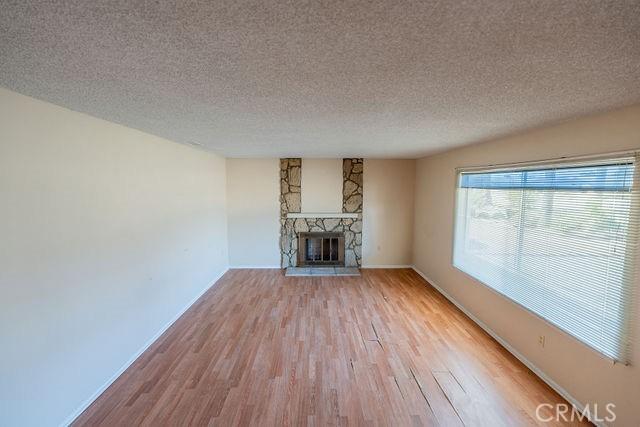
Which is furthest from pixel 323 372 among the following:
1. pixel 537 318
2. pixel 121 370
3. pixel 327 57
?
pixel 327 57

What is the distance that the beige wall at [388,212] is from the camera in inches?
222

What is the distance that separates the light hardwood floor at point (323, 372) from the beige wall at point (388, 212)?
1822mm

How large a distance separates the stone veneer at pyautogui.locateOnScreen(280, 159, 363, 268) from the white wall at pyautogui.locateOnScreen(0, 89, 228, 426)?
2.51 meters

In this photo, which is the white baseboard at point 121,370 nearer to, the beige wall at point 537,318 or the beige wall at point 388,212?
the beige wall at point 388,212

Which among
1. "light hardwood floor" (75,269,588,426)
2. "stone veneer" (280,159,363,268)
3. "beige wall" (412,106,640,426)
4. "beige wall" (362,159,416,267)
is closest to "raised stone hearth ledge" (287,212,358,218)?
"stone veneer" (280,159,363,268)

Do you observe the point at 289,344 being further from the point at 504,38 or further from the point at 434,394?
the point at 504,38

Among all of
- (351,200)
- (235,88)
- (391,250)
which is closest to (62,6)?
(235,88)

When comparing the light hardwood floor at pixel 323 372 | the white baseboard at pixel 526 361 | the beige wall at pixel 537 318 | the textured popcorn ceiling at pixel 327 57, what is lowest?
the light hardwood floor at pixel 323 372

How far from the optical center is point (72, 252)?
202 cm

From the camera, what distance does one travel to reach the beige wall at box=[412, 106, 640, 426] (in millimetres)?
1825

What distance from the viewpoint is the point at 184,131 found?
2.79 metres

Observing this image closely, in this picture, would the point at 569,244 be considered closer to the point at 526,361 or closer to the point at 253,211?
the point at 526,361

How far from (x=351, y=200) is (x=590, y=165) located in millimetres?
3858

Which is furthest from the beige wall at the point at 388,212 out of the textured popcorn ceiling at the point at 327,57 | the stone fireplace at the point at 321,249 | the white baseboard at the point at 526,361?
the textured popcorn ceiling at the point at 327,57
